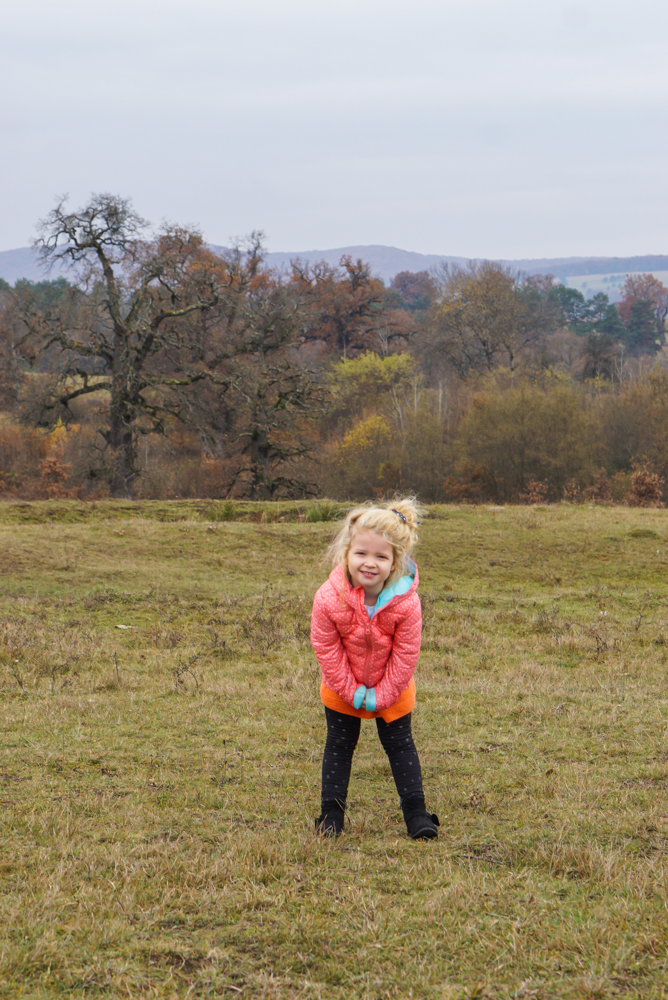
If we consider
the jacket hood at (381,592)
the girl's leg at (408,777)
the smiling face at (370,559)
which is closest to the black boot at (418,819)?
the girl's leg at (408,777)

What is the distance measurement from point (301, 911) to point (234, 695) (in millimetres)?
4523

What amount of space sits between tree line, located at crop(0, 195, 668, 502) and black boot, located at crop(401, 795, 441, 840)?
28585mm

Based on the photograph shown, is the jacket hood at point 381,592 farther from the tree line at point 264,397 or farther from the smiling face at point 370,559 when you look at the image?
the tree line at point 264,397

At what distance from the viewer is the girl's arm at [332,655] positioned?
4441 millimetres

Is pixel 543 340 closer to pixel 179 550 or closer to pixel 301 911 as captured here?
pixel 179 550

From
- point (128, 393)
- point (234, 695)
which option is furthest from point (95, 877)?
point (128, 393)

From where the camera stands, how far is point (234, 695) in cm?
775

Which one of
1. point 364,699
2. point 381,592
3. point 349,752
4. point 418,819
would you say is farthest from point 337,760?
point 381,592

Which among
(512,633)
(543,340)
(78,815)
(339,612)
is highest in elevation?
(543,340)

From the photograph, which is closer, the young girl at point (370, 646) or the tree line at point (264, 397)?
the young girl at point (370, 646)

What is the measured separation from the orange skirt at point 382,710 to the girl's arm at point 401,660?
0.05 m

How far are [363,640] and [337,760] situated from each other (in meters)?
0.70

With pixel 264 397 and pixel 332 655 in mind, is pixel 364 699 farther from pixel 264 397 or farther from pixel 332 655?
pixel 264 397

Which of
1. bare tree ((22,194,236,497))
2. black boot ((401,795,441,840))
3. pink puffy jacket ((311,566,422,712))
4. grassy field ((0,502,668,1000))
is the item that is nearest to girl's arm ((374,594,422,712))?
pink puffy jacket ((311,566,422,712))
